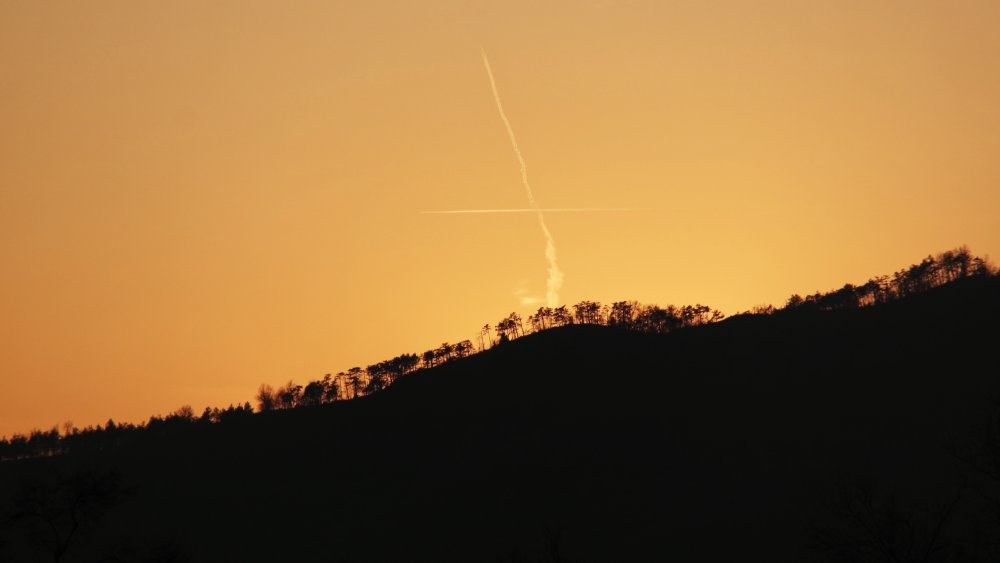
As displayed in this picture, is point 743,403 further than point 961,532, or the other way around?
point 743,403

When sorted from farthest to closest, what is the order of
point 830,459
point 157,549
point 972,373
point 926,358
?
1. point 926,358
2. point 972,373
3. point 830,459
4. point 157,549

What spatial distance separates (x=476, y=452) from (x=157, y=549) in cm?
15718

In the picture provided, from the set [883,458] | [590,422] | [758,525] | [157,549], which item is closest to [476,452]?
[590,422]

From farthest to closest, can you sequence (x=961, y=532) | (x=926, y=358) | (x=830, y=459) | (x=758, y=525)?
(x=926, y=358), (x=830, y=459), (x=758, y=525), (x=961, y=532)

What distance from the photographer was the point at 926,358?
192 meters

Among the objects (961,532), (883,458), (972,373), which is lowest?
(961,532)

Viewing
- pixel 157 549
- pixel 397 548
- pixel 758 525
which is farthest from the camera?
pixel 397 548

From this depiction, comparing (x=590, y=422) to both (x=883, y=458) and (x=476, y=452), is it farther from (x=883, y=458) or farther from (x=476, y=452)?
(x=883, y=458)

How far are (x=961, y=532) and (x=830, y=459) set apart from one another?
168 ft

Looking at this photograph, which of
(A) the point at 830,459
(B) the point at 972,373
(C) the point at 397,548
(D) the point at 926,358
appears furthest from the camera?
(D) the point at 926,358

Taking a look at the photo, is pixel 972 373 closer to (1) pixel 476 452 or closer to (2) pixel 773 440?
(2) pixel 773 440

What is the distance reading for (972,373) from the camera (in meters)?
177

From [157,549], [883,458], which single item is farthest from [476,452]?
[157,549]

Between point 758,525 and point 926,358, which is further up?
point 926,358
